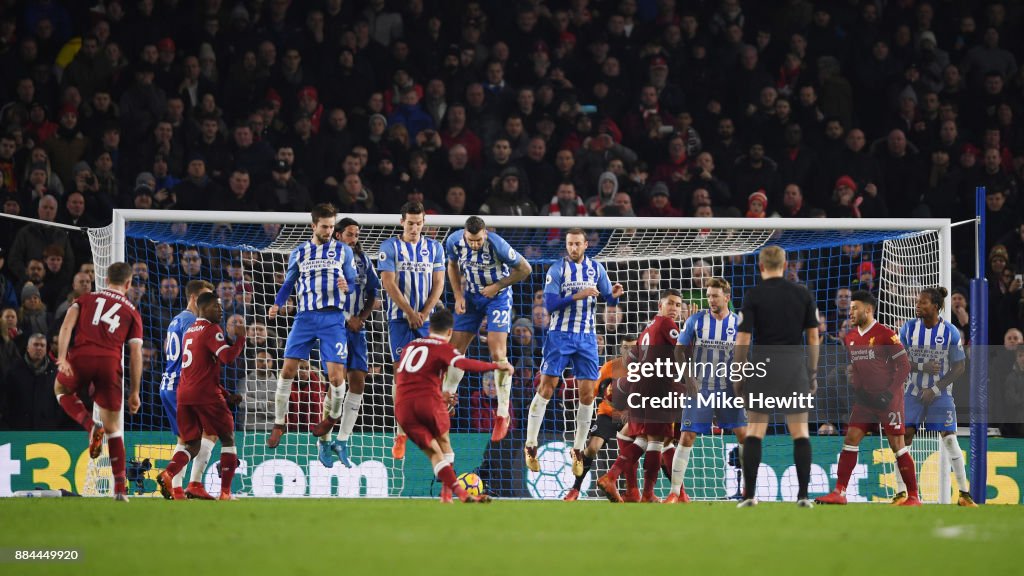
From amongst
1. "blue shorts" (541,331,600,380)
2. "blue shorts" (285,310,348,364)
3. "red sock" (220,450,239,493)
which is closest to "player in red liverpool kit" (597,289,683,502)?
"blue shorts" (541,331,600,380)

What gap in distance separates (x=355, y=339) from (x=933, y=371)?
5.63 m

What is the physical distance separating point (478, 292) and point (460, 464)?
254cm

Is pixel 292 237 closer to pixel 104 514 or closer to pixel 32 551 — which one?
pixel 104 514

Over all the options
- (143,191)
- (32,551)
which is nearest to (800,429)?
(32,551)

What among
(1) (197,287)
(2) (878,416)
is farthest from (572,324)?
(1) (197,287)

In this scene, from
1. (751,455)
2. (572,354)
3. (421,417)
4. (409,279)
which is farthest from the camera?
(572,354)

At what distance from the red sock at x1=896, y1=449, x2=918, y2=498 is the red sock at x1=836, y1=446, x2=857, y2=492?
552 millimetres

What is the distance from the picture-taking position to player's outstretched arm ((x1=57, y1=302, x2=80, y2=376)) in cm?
1094

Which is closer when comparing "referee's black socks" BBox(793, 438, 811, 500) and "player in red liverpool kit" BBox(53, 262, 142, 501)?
"referee's black socks" BBox(793, 438, 811, 500)

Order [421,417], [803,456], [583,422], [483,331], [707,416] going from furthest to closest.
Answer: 1. [483,331]
2. [583,422]
3. [707,416]
4. [421,417]
5. [803,456]

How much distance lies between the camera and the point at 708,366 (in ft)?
40.7

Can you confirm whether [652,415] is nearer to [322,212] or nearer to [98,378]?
[322,212]

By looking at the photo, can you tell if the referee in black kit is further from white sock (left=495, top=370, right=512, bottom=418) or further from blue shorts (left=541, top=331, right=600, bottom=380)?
white sock (left=495, top=370, right=512, bottom=418)

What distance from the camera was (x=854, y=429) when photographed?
A: 12164 millimetres
